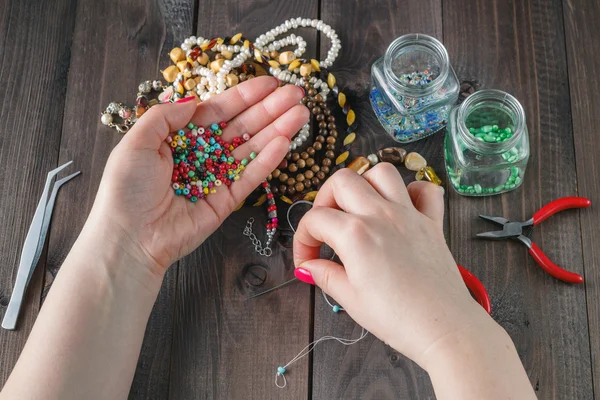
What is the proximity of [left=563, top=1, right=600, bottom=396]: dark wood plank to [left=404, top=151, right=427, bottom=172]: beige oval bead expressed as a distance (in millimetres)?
306

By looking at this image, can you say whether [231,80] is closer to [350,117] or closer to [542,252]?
[350,117]

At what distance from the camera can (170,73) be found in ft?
3.83

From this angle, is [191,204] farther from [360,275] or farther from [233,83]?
[360,275]

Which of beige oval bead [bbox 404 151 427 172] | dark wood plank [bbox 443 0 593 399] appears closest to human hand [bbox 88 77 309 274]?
beige oval bead [bbox 404 151 427 172]

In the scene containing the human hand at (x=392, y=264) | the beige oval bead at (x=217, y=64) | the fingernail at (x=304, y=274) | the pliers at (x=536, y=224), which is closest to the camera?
the human hand at (x=392, y=264)

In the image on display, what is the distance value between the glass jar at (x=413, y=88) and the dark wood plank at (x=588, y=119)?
0.27 meters

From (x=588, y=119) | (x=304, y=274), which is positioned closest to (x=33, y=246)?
(x=304, y=274)

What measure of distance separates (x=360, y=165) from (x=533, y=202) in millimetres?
337

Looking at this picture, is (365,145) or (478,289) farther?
(365,145)

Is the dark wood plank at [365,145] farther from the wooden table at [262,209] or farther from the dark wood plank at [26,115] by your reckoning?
the dark wood plank at [26,115]

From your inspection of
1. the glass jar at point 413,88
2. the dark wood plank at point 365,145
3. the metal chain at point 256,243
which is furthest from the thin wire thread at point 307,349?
the glass jar at point 413,88

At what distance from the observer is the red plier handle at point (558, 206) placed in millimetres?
1068

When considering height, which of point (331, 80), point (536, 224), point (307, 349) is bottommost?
point (307, 349)

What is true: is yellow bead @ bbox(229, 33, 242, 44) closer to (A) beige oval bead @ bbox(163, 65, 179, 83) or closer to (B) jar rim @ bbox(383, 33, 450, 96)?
(A) beige oval bead @ bbox(163, 65, 179, 83)
